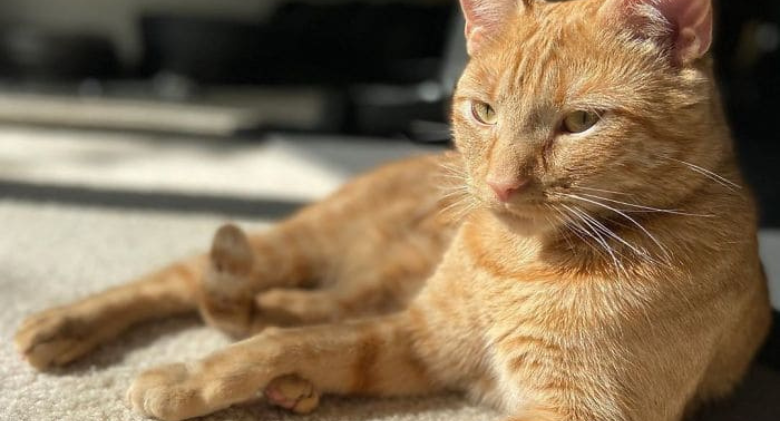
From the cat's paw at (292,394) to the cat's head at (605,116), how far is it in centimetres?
39

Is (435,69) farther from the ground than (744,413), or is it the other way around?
(435,69)

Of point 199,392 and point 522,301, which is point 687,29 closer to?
point 522,301

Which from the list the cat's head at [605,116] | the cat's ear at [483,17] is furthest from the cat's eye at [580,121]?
the cat's ear at [483,17]

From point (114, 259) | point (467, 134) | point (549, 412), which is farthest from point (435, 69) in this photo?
point (549, 412)

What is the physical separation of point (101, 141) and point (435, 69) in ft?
4.64

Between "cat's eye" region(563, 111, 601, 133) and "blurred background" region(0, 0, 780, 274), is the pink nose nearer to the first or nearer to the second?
"cat's eye" region(563, 111, 601, 133)

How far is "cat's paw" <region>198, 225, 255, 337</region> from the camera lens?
47.4 inches

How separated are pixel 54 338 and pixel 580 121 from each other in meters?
0.88

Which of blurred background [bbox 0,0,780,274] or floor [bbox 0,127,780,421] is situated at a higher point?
blurred background [bbox 0,0,780,274]

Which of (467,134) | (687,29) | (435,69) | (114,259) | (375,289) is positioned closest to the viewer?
(687,29)

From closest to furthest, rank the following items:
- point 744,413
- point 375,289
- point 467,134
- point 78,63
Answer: point 467,134 → point 744,413 → point 375,289 → point 78,63

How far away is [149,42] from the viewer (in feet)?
9.82

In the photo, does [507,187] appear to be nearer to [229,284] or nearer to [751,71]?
[229,284]

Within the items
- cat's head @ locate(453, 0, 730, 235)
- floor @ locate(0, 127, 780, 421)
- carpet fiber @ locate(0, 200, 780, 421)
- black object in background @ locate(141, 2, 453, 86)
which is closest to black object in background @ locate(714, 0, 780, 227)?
floor @ locate(0, 127, 780, 421)
